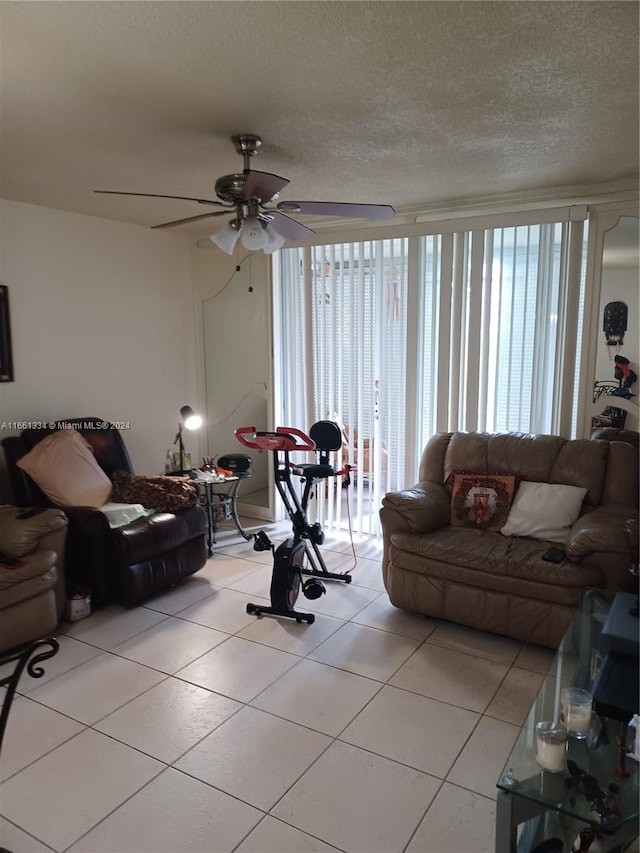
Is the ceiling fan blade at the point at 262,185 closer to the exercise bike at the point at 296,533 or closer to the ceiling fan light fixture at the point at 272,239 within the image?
the ceiling fan light fixture at the point at 272,239

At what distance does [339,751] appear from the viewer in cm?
220

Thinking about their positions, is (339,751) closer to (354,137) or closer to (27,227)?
(354,137)

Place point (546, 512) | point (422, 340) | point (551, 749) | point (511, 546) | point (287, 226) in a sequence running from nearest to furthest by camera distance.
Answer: point (551, 749) → point (287, 226) → point (511, 546) → point (546, 512) → point (422, 340)

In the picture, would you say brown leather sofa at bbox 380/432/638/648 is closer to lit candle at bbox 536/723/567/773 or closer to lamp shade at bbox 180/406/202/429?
lit candle at bbox 536/723/567/773

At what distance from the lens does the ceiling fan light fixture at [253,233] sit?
8.53ft

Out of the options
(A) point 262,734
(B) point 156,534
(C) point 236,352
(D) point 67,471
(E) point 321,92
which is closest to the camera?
(E) point 321,92

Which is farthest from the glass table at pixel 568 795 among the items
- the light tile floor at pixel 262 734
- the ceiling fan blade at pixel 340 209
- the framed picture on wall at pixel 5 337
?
the framed picture on wall at pixel 5 337

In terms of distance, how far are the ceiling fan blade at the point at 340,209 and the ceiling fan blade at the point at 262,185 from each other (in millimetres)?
75

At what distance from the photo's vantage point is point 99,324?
4.38 metres

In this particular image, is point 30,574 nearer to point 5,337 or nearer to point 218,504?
point 5,337

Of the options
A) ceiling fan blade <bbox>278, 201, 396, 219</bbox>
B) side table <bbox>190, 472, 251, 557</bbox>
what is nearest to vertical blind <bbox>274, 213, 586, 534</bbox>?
side table <bbox>190, 472, 251, 557</bbox>

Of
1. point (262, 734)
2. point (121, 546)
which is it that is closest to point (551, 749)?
point (262, 734)

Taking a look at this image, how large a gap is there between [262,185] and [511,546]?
218cm

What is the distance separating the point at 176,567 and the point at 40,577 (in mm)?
861
